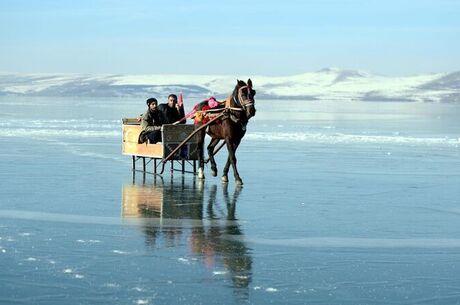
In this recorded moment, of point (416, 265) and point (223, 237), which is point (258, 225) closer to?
point (223, 237)

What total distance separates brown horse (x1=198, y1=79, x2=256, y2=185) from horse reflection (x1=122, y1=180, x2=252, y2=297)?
2.26ft

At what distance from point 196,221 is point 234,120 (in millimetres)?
5765

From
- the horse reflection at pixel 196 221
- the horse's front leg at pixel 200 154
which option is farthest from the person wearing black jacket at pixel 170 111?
the horse reflection at pixel 196 221

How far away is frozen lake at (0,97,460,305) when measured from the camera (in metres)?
8.99

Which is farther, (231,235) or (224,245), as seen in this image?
(231,235)

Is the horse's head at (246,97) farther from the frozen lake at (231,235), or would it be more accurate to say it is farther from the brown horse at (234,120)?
the frozen lake at (231,235)

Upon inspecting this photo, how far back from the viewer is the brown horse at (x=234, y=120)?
1833cm

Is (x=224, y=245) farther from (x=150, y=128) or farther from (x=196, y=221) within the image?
(x=150, y=128)

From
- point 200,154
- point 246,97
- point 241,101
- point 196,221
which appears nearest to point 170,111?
point 200,154

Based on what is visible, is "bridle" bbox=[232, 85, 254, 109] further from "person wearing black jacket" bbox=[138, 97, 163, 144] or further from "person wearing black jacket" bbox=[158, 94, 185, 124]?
"person wearing black jacket" bbox=[158, 94, 185, 124]

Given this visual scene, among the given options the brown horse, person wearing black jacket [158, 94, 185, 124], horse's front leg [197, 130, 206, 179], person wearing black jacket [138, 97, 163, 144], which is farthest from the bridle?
person wearing black jacket [158, 94, 185, 124]

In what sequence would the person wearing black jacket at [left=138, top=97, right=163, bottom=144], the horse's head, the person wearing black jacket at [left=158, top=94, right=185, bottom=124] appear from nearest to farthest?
the horse's head
the person wearing black jacket at [left=138, top=97, right=163, bottom=144]
the person wearing black jacket at [left=158, top=94, right=185, bottom=124]

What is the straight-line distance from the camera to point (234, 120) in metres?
19.0

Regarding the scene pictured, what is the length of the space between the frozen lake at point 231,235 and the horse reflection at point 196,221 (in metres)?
0.02
